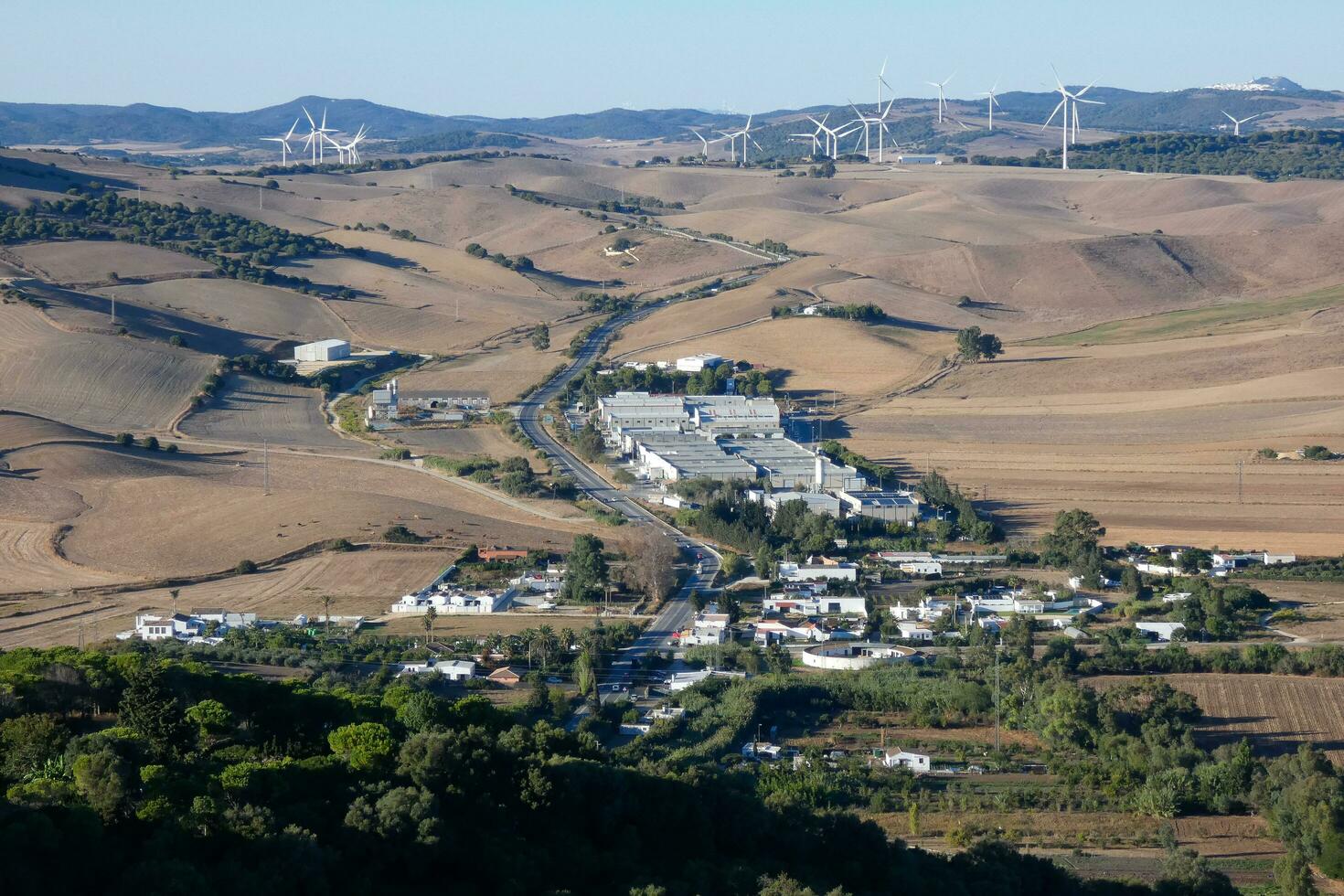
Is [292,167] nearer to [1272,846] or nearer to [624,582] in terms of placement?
[624,582]

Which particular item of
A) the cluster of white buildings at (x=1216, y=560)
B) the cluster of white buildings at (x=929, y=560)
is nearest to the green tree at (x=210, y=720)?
the cluster of white buildings at (x=929, y=560)

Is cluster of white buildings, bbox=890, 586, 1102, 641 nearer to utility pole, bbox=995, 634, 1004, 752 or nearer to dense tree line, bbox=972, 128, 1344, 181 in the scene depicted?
utility pole, bbox=995, 634, 1004, 752

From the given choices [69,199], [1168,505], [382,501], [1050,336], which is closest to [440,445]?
[382,501]

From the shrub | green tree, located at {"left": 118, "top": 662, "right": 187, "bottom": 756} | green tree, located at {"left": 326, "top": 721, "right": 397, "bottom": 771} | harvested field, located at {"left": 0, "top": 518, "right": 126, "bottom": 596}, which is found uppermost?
green tree, located at {"left": 118, "top": 662, "right": 187, "bottom": 756}

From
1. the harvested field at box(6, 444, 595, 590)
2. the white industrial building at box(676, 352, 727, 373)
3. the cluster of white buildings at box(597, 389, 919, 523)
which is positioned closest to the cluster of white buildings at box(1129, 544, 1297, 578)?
the cluster of white buildings at box(597, 389, 919, 523)

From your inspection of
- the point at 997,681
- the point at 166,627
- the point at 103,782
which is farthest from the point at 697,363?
the point at 103,782

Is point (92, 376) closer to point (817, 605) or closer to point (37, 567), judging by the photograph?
point (37, 567)
